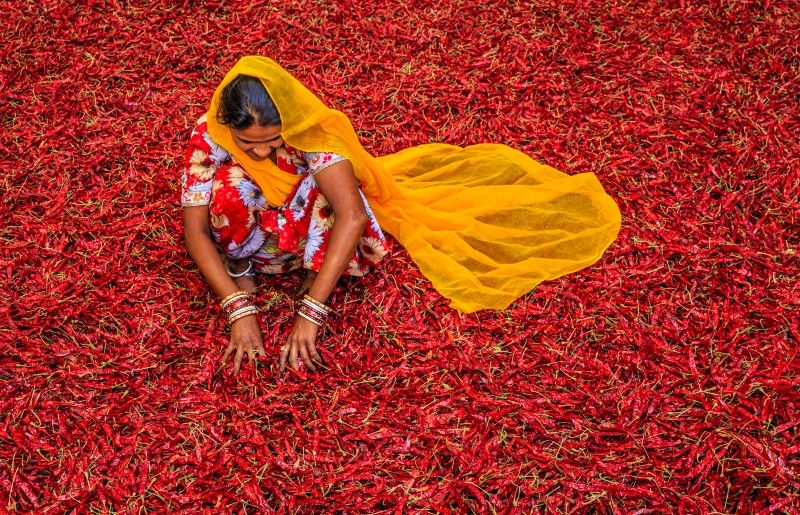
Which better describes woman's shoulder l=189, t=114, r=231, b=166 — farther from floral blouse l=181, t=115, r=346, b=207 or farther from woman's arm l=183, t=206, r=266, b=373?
woman's arm l=183, t=206, r=266, b=373

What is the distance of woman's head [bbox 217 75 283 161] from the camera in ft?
9.11

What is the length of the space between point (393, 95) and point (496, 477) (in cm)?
302

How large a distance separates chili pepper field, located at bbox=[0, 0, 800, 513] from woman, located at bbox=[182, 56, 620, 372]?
0.53 ft

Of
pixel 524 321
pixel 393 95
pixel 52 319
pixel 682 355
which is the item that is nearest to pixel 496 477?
pixel 524 321

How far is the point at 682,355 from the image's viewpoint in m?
3.22

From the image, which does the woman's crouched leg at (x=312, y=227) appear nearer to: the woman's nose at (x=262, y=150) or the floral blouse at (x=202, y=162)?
the floral blouse at (x=202, y=162)

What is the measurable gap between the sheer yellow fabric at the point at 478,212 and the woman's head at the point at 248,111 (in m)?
0.25

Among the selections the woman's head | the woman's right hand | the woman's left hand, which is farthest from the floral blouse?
the woman's left hand

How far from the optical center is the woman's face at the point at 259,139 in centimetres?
286

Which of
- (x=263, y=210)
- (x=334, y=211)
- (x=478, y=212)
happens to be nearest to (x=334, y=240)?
(x=334, y=211)

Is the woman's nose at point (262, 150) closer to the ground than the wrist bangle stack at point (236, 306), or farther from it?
farther from it

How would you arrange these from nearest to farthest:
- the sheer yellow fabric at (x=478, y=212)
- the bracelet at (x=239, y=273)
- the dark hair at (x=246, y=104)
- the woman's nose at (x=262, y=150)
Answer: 1. the dark hair at (x=246, y=104)
2. the woman's nose at (x=262, y=150)
3. the sheer yellow fabric at (x=478, y=212)
4. the bracelet at (x=239, y=273)

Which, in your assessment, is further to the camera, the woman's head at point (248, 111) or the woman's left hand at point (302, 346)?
the woman's left hand at point (302, 346)

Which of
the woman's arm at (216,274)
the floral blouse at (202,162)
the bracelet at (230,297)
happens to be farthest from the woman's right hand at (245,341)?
the floral blouse at (202,162)
